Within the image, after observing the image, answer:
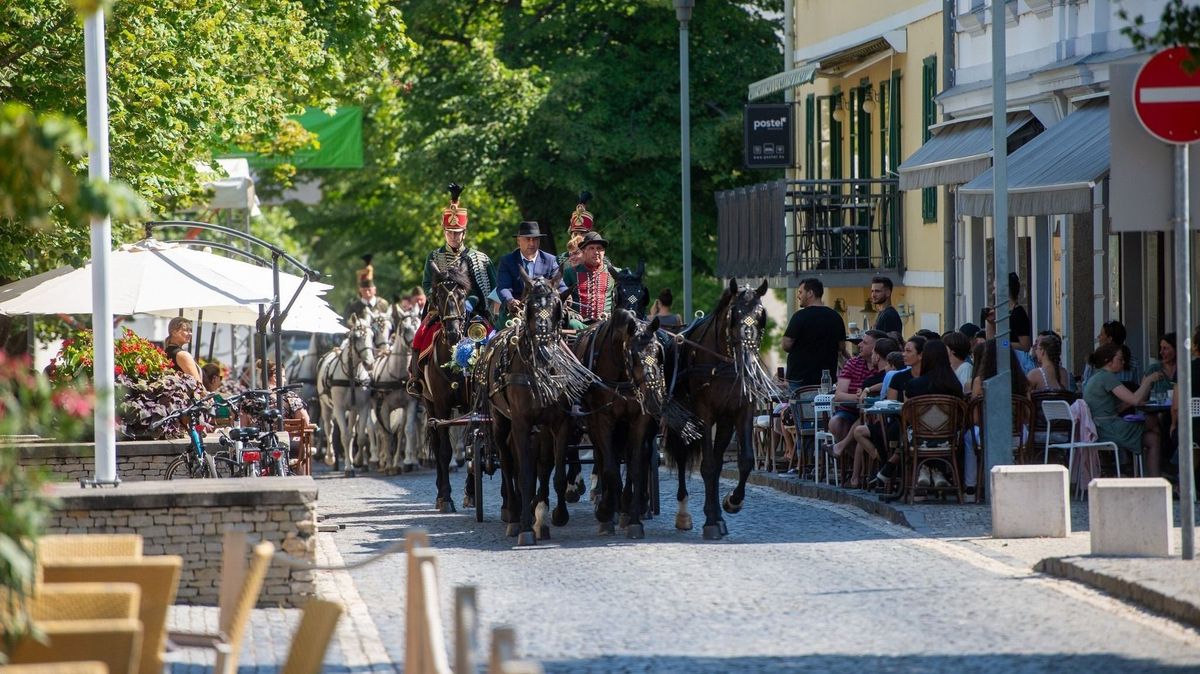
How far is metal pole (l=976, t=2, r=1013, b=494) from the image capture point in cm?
1773

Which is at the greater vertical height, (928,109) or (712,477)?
(928,109)

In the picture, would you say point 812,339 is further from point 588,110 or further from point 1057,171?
point 588,110

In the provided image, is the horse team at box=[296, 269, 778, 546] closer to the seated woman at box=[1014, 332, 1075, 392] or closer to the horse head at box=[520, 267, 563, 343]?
the horse head at box=[520, 267, 563, 343]

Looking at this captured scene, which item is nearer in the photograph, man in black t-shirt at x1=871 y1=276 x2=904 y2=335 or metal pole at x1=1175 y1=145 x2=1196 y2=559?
metal pole at x1=1175 y1=145 x2=1196 y2=559

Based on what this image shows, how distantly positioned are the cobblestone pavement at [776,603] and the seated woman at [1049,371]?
7.53 ft

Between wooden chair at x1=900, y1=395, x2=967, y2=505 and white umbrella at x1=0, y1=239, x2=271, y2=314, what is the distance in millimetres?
5643

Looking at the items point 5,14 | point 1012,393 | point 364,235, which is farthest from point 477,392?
point 364,235

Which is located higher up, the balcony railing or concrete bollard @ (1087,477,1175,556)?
the balcony railing

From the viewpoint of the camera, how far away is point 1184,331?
13117 millimetres

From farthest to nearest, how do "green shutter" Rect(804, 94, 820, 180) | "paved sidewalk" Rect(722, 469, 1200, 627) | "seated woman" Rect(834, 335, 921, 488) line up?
"green shutter" Rect(804, 94, 820, 180) < "seated woman" Rect(834, 335, 921, 488) < "paved sidewalk" Rect(722, 469, 1200, 627)

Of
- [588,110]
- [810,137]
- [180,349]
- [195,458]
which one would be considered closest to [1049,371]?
[195,458]

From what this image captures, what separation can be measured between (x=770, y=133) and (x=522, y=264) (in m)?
17.3

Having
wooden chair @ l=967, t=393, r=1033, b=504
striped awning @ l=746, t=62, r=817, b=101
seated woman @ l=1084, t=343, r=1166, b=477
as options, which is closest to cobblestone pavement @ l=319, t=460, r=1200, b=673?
wooden chair @ l=967, t=393, r=1033, b=504

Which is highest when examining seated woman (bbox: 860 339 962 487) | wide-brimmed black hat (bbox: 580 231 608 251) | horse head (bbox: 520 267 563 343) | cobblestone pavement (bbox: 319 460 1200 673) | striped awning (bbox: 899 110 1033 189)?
striped awning (bbox: 899 110 1033 189)
